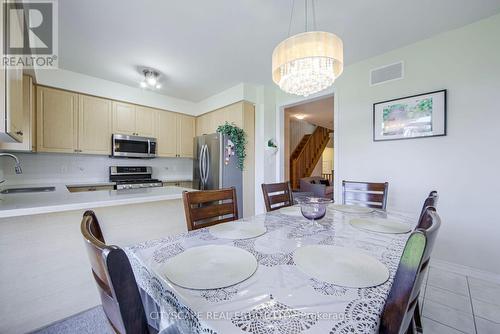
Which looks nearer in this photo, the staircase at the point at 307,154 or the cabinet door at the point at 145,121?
the cabinet door at the point at 145,121

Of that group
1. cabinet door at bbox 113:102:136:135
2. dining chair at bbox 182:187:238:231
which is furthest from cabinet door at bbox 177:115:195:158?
dining chair at bbox 182:187:238:231

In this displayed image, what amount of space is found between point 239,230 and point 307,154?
20.7 feet

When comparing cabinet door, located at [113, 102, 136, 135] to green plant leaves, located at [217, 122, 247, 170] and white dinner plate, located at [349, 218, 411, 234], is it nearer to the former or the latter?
green plant leaves, located at [217, 122, 247, 170]

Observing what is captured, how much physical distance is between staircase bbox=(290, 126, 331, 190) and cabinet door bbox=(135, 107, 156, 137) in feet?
13.7

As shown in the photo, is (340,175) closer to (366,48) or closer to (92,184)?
(366,48)

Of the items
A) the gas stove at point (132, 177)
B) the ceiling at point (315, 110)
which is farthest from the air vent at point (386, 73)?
the gas stove at point (132, 177)

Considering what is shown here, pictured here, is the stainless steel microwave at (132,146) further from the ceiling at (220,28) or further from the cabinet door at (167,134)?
the ceiling at (220,28)

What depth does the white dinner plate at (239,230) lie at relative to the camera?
104cm

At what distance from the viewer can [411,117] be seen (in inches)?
89.8

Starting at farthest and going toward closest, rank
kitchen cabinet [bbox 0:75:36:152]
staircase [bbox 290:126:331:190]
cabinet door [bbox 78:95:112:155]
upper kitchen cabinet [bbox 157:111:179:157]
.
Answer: staircase [bbox 290:126:331:190] < upper kitchen cabinet [bbox 157:111:179:157] < cabinet door [bbox 78:95:112:155] < kitchen cabinet [bbox 0:75:36:152]

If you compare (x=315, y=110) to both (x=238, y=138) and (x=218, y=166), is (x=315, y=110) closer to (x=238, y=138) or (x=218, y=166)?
(x=238, y=138)

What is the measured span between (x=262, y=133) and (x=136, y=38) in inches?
83.6

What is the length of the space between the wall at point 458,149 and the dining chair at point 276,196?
1.35 metres

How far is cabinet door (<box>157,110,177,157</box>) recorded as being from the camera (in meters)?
3.92
